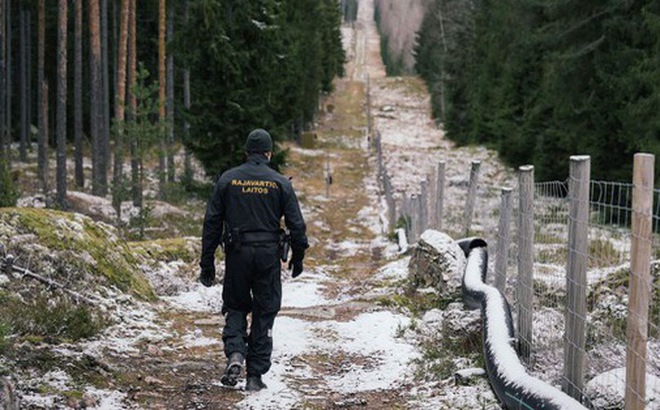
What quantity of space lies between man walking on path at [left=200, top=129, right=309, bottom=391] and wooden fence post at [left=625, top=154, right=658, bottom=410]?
304 cm

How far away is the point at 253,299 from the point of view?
6270 millimetres

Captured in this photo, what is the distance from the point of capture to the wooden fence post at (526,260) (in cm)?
604

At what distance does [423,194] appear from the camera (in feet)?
48.5

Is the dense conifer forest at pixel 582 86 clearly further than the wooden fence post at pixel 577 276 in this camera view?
Yes

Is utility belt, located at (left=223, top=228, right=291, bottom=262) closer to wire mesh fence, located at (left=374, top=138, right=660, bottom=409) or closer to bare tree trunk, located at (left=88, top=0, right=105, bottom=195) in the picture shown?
wire mesh fence, located at (left=374, top=138, right=660, bottom=409)

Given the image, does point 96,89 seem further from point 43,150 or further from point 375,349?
point 375,349

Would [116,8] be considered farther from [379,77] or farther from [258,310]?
[379,77]

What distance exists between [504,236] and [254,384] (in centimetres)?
304

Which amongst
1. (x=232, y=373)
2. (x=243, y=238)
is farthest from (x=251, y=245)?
(x=232, y=373)

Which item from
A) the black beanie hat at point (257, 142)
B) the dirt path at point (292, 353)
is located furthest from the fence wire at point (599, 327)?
the black beanie hat at point (257, 142)

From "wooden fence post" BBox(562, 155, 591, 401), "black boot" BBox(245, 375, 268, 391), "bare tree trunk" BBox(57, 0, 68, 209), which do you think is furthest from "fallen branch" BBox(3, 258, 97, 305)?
"bare tree trunk" BBox(57, 0, 68, 209)

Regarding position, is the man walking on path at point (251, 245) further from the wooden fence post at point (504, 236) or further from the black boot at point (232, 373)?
the wooden fence post at point (504, 236)

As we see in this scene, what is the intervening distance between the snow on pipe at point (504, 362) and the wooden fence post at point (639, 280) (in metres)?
0.36

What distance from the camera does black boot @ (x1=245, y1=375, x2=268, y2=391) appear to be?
19.7 feet
